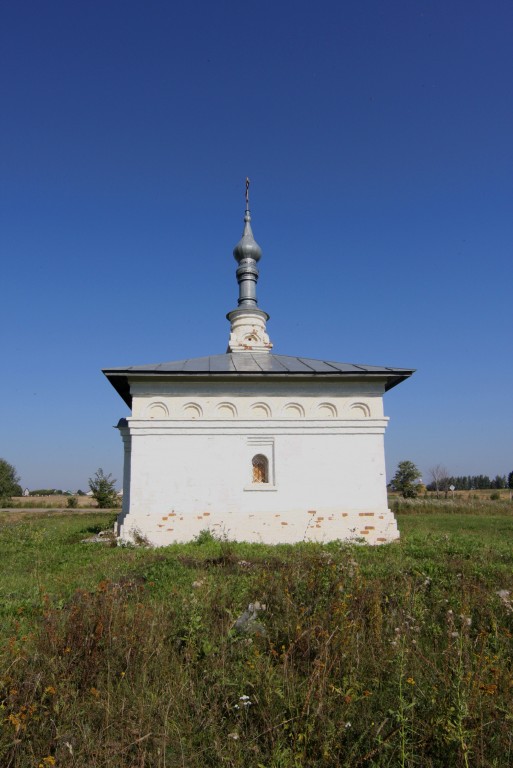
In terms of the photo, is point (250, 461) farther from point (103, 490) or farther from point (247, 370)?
point (103, 490)

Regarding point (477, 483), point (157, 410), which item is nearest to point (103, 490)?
point (157, 410)

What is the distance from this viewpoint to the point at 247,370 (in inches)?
418

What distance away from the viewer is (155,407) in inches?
420

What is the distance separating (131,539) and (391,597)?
6.56m

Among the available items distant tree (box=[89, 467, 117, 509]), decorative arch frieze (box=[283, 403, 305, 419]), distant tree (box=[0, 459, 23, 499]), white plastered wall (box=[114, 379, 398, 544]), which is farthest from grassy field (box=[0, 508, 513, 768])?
distant tree (box=[0, 459, 23, 499])

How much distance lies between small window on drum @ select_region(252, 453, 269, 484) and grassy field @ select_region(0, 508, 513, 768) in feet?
16.7

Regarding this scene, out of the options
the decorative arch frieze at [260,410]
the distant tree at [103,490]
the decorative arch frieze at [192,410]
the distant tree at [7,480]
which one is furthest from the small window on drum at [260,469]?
the distant tree at [7,480]

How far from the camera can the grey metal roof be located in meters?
10.4

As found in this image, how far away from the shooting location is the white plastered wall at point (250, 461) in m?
10.2

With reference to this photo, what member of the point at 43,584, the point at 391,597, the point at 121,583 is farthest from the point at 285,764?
the point at 43,584

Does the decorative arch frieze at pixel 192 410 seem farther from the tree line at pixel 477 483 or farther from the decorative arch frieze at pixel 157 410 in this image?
the tree line at pixel 477 483

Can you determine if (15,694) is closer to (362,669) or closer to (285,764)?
(285,764)

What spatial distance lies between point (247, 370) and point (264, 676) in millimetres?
7806

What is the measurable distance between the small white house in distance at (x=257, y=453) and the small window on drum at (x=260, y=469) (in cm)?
2
